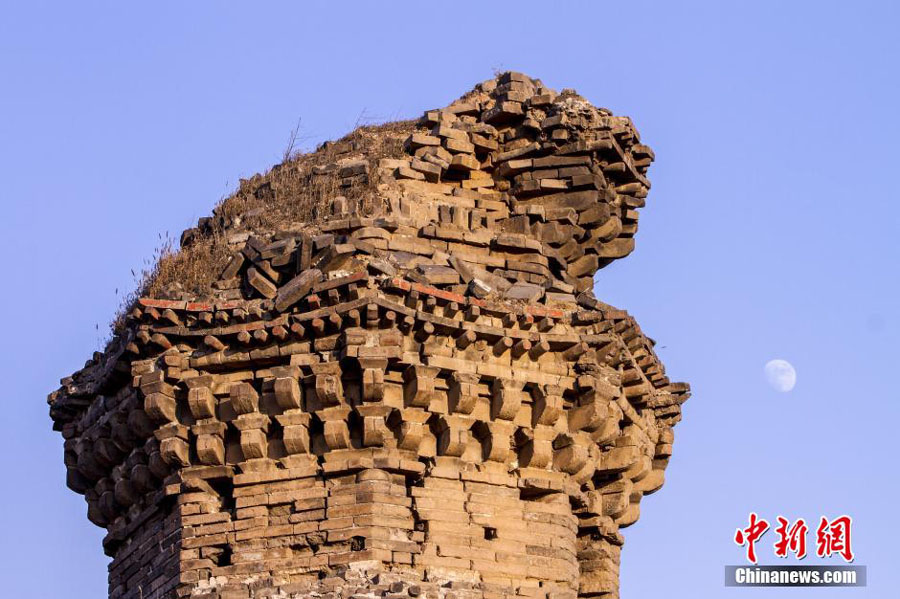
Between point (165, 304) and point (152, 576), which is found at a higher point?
point (165, 304)

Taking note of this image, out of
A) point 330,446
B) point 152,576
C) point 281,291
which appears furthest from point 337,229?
point 152,576

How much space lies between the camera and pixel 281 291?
60.2 ft

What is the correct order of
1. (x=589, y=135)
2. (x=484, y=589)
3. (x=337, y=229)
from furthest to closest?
(x=589, y=135)
(x=337, y=229)
(x=484, y=589)

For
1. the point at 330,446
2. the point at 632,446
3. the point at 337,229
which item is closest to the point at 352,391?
the point at 330,446

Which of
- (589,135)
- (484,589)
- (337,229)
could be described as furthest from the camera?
(589,135)

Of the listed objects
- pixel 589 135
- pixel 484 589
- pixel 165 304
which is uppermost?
pixel 589 135

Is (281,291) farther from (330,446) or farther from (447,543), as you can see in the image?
(447,543)

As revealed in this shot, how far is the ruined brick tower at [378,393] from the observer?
17.9 metres

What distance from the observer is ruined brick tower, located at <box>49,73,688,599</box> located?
17859 millimetres

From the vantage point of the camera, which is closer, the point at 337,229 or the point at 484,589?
the point at 484,589

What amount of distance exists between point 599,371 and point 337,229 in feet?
8.96

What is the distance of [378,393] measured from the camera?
58.7 ft

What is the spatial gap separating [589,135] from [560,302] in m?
2.18

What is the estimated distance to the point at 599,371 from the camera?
1916 centimetres
